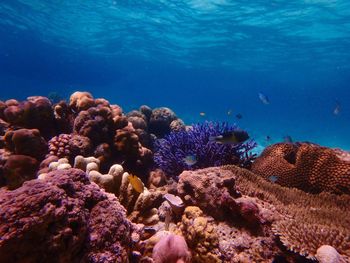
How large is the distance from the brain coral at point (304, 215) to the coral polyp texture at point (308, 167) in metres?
0.38

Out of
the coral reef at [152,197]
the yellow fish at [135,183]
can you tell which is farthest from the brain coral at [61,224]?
the yellow fish at [135,183]

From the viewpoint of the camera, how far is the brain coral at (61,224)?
1.85m

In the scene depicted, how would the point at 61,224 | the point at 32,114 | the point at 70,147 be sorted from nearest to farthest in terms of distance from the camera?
the point at 61,224, the point at 70,147, the point at 32,114

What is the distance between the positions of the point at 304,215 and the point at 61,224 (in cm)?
328

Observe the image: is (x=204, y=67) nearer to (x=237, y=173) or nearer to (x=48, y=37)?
(x=48, y=37)

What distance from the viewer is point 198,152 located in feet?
20.1

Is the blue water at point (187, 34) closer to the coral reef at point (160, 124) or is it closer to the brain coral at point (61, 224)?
the coral reef at point (160, 124)

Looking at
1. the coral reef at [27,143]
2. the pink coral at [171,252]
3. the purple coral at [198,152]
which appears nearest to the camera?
the pink coral at [171,252]

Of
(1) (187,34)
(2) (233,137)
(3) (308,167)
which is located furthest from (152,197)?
(1) (187,34)

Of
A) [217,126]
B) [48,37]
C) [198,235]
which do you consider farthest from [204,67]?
[198,235]

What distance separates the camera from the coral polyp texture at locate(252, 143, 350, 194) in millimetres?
4855

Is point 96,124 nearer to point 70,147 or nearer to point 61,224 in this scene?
point 70,147

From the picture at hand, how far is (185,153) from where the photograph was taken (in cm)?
630

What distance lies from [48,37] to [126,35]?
48.2 feet
